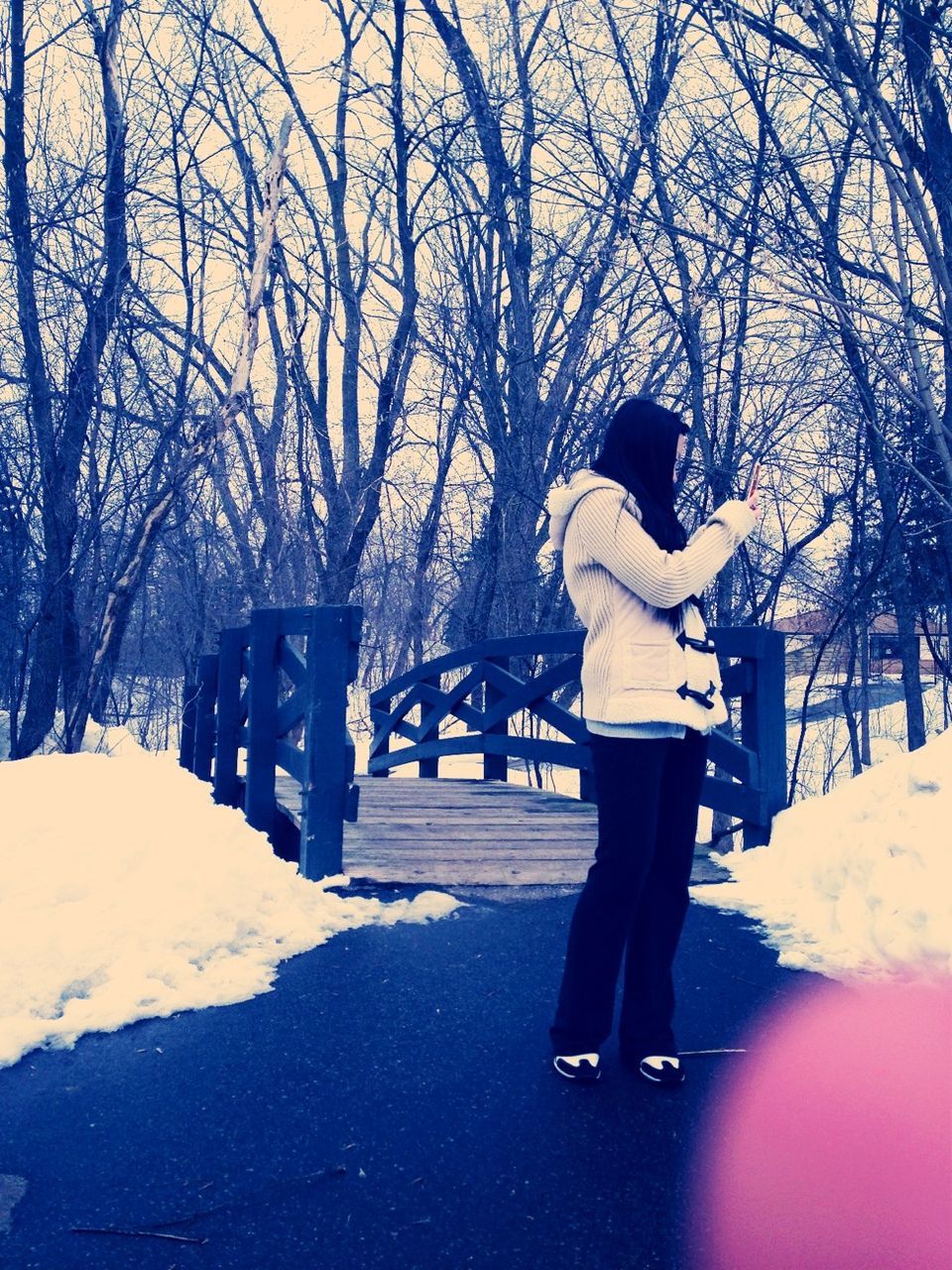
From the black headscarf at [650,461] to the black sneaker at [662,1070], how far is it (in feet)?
4.19

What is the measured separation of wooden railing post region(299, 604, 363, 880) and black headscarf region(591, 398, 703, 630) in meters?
2.58

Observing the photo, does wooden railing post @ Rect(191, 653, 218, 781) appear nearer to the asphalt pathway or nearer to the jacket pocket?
the asphalt pathway

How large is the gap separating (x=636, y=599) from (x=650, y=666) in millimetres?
201

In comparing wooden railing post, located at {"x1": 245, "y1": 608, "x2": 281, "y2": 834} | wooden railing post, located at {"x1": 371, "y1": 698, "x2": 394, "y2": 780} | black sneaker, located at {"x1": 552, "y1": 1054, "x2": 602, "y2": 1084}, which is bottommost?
black sneaker, located at {"x1": 552, "y1": 1054, "x2": 602, "y2": 1084}

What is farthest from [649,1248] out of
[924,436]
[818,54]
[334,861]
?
[924,436]

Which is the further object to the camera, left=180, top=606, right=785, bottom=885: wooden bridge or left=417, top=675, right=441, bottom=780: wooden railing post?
left=417, top=675, right=441, bottom=780: wooden railing post

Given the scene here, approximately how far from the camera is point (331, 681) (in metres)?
5.41

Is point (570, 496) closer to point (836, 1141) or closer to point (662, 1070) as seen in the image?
point (662, 1070)

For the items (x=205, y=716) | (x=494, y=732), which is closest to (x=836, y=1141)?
(x=494, y=732)

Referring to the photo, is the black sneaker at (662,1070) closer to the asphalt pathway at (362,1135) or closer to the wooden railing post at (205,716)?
the asphalt pathway at (362,1135)

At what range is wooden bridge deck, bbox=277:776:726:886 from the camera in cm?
570

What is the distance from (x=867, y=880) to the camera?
4379 mm

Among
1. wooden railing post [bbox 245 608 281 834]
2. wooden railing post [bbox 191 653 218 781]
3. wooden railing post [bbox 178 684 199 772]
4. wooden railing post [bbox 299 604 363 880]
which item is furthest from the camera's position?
wooden railing post [bbox 178 684 199 772]

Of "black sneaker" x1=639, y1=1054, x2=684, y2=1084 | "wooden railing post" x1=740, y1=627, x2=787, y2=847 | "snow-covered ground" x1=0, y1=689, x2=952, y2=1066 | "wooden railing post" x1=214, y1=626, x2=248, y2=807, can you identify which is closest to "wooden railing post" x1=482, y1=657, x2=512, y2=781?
"wooden railing post" x1=214, y1=626, x2=248, y2=807
